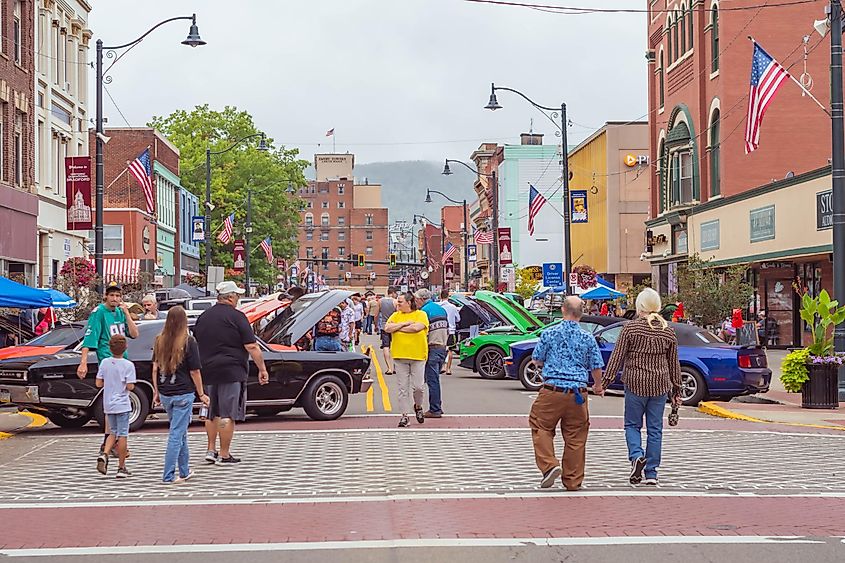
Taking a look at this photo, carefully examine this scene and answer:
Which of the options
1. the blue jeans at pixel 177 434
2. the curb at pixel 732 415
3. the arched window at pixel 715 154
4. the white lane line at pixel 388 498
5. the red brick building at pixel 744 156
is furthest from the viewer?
the arched window at pixel 715 154

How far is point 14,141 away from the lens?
33562 millimetres

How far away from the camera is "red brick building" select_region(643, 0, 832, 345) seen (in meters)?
37.0

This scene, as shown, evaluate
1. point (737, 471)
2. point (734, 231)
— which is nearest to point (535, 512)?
point (737, 471)

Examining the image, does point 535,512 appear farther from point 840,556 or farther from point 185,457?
point 185,457

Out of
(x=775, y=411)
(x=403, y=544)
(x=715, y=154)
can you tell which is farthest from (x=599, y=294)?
(x=403, y=544)

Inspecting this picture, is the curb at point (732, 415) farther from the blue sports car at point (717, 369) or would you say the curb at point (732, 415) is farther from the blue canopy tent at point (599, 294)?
the blue canopy tent at point (599, 294)

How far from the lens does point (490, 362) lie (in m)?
26.5

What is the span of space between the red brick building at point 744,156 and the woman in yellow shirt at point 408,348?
20.3 metres

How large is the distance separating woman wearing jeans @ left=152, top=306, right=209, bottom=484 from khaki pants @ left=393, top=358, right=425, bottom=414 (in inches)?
191

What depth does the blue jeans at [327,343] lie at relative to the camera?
20.9m

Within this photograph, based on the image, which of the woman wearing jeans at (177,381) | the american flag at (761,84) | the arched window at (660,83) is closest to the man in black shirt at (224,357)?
the woman wearing jeans at (177,381)

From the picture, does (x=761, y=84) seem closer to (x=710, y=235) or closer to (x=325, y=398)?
(x=325, y=398)

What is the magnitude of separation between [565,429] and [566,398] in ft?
1.02

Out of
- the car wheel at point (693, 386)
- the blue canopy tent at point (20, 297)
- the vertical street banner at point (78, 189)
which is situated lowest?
the car wheel at point (693, 386)
